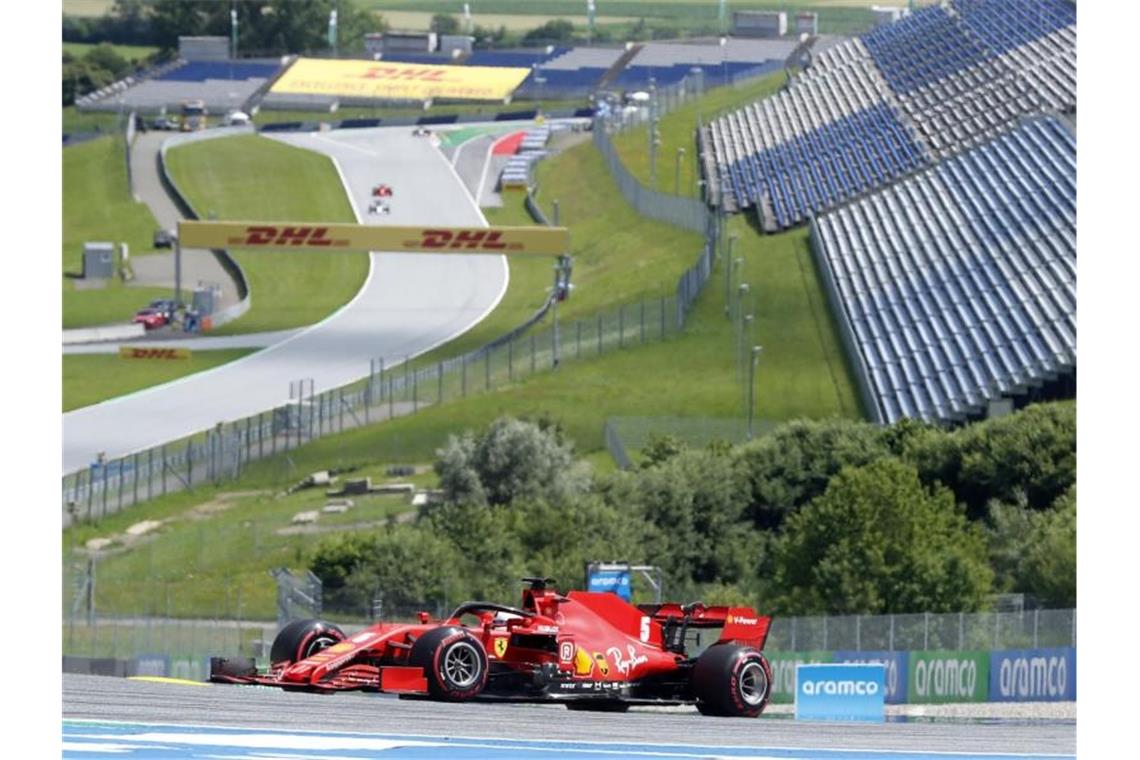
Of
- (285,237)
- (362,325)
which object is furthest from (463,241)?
(285,237)

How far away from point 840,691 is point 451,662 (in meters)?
13.8

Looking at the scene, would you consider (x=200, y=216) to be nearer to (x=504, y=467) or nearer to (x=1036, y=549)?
(x=504, y=467)

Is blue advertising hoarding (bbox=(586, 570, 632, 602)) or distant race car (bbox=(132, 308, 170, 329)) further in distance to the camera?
distant race car (bbox=(132, 308, 170, 329))

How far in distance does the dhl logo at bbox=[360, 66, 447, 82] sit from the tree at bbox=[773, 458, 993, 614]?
124575mm

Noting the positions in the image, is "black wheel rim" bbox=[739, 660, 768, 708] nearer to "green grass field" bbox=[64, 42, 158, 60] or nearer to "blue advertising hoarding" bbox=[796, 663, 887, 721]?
"blue advertising hoarding" bbox=[796, 663, 887, 721]

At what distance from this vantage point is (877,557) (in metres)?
43.9

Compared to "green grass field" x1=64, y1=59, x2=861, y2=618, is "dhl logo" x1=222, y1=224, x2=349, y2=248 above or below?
above

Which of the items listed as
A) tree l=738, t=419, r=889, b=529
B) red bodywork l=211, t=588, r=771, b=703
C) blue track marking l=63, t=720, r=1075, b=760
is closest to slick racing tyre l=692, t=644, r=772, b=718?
red bodywork l=211, t=588, r=771, b=703

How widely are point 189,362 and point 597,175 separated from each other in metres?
41.3

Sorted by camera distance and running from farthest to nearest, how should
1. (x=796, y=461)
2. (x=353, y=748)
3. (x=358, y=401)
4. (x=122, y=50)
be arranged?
(x=122, y=50) < (x=358, y=401) < (x=796, y=461) < (x=353, y=748)

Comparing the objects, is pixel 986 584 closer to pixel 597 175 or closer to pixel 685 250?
pixel 685 250

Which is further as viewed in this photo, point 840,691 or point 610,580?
point 610,580

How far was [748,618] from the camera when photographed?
77.7 ft

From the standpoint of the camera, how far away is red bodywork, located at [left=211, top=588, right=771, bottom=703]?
21.7 m
